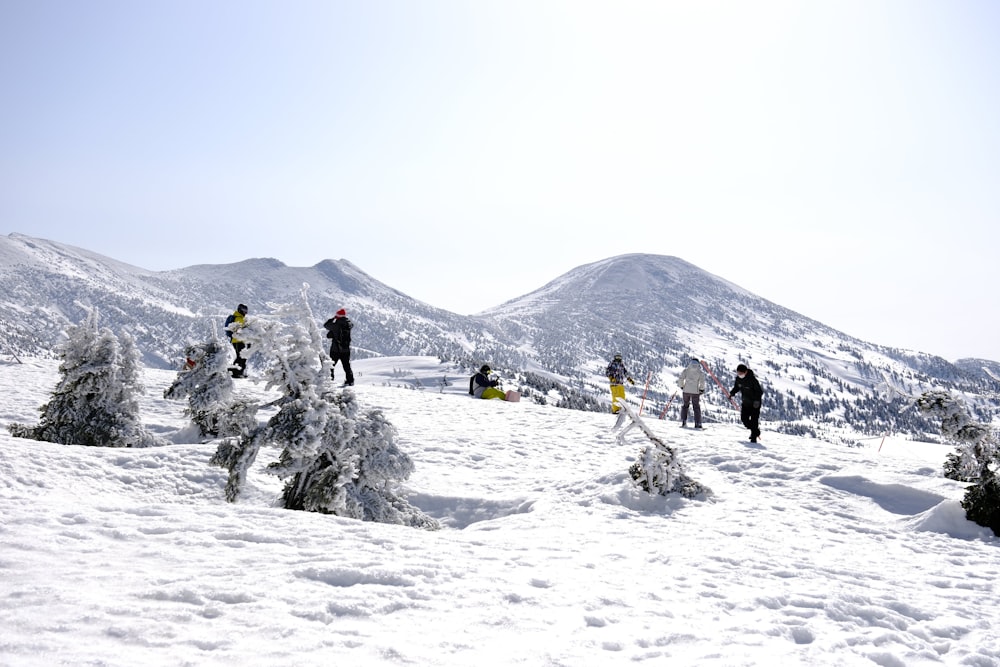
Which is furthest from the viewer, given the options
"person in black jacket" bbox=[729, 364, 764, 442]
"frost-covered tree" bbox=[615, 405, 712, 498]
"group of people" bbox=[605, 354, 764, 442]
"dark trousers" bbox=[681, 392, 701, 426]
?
"dark trousers" bbox=[681, 392, 701, 426]

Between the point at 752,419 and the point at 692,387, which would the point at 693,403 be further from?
the point at 752,419

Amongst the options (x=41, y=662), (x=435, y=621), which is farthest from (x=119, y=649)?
(x=435, y=621)

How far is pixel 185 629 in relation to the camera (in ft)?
12.7

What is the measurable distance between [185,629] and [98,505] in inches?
150

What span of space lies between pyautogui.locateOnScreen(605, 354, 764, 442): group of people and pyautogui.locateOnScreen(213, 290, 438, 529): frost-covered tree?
6.88m

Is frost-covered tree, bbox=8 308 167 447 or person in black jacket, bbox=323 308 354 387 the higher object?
person in black jacket, bbox=323 308 354 387

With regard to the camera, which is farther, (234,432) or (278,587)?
(234,432)

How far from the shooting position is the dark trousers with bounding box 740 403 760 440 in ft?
51.4

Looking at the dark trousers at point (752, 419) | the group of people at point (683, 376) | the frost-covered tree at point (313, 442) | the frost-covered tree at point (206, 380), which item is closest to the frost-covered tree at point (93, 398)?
the frost-covered tree at point (206, 380)

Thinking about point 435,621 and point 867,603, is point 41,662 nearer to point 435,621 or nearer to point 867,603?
point 435,621

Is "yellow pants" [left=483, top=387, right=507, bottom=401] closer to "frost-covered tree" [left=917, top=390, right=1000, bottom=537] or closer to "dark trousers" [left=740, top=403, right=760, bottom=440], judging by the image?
"dark trousers" [left=740, top=403, right=760, bottom=440]

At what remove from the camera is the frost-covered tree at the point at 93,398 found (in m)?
11.5

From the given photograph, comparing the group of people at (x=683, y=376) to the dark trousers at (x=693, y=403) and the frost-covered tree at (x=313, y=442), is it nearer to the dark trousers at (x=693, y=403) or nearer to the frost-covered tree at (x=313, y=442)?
the dark trousers at (x=693, y=403)

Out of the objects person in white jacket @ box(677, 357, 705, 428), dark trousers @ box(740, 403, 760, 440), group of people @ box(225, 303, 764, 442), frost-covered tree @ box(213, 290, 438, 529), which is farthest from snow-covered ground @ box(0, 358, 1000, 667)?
person in white jacket @ box(677, 357, 705, 428)
